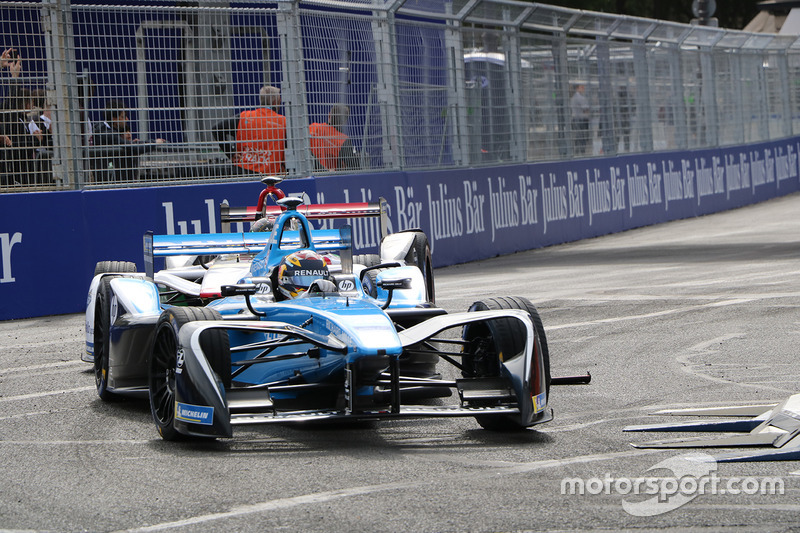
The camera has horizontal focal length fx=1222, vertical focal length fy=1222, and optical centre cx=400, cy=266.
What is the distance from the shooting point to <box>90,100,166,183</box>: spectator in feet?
39.5

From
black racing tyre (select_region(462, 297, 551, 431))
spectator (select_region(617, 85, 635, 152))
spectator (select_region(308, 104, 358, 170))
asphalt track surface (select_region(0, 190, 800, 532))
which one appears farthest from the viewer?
spectator (select_region(617, 85, 635, 152))

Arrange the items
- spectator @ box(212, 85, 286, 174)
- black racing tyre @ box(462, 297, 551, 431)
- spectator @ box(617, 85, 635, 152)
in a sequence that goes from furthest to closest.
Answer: spectator @ box(617, 85, 635, 152) → spectator @ box(212, 85, 286, 174) → black racing tyre @ box(462, 297, 551, 431)

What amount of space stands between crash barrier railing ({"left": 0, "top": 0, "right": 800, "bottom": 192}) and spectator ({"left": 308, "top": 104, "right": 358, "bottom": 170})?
0.02 m

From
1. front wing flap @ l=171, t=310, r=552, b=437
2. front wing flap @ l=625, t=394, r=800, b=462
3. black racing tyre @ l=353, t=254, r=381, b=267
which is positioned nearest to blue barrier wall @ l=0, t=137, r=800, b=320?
black racing tyre @ l=353, t=254, r=381, b=267

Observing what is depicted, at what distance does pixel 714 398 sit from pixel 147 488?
3.32m

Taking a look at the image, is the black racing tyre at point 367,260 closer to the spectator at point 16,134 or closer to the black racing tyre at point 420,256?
the black racing tyre at point 420,256

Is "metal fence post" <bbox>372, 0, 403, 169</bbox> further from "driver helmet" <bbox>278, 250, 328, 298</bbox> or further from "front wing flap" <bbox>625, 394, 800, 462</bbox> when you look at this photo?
"front wing flap" <bbox>625, 394, 800, 462</bbox>

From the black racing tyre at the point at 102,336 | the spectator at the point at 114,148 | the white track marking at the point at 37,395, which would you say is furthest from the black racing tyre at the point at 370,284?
the spectator at the point at 114,148

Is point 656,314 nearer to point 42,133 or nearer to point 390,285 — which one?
point 390,285

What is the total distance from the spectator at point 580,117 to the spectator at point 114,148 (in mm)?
8746

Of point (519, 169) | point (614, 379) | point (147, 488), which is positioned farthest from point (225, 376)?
point (519, 169)

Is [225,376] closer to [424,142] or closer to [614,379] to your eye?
[614,379]

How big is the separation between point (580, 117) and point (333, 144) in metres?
6.65

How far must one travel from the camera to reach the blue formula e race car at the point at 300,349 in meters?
5.96
